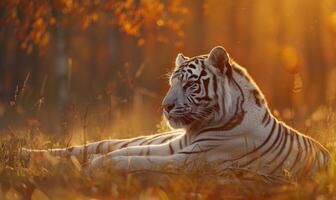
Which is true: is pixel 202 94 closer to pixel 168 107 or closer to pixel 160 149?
pixel 168 107

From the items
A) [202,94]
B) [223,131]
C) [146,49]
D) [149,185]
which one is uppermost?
[146,49]

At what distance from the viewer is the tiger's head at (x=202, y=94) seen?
19.5ft

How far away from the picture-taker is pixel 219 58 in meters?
6.04

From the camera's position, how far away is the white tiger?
5.75 metres

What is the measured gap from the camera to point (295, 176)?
5.59 m

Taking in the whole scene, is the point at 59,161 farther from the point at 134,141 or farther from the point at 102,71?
the point at 102,71

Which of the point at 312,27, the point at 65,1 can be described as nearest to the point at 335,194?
the point at 65,1

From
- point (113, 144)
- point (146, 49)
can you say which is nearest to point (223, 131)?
point (113, 144)

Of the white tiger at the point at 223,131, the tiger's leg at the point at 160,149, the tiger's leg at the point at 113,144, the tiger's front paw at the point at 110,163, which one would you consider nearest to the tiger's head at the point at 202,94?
the white tiger at the point at 223,131

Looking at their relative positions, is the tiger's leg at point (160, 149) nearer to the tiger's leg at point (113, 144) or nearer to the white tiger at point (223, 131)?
the white tiger at point (223, 131)

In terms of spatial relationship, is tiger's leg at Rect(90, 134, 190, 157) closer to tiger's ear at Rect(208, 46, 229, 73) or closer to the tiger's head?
the tiger's head

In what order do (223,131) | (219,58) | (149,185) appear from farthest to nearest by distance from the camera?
(219,58) → (223,131) → (149,185)

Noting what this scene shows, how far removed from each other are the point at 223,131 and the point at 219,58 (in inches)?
23.0

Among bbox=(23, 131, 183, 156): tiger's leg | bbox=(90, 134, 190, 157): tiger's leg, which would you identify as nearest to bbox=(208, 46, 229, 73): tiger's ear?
bbox=(90, 134, 190, 157): tiger's leg
